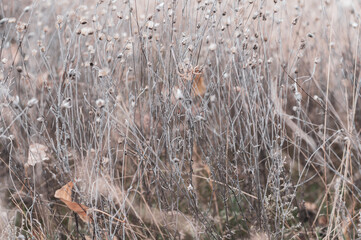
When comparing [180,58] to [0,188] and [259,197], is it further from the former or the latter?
[0,188]

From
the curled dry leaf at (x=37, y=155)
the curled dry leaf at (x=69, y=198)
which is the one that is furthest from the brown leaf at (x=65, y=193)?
the curled dry leaf at (x=37, y=155)

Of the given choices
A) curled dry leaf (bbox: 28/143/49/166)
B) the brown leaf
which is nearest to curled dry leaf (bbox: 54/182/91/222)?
the brown leaf

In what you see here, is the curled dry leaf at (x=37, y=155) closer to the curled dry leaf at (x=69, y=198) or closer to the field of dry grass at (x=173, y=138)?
the field of dry grass at (x=173, y=138)

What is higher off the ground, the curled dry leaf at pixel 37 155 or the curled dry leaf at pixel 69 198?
the curled dry leaf at pixel 37 155

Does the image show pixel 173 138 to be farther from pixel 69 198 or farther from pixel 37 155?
pixel 37 155

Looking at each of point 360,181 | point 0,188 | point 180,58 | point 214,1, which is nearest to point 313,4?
point 360,181

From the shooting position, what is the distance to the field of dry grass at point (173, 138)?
4.31 ft

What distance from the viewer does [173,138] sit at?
1.42 metres

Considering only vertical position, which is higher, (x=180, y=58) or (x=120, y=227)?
(x=180, y=58)

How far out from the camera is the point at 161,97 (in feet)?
4.74

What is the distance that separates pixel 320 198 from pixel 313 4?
1.53 m

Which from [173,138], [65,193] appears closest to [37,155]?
[65,193]

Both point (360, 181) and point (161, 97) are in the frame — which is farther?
point (360, 181)

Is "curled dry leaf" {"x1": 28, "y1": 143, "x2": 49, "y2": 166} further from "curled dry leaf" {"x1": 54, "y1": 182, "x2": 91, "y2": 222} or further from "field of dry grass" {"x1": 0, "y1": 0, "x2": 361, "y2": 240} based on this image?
"curled dry leaf" {"x1": 54, "y1": 182, "x2": 91, "y2": 222}
